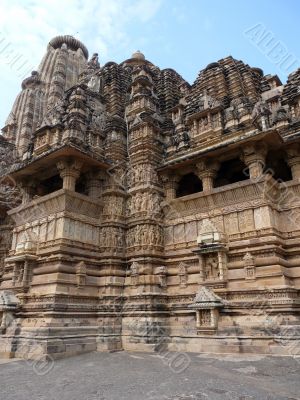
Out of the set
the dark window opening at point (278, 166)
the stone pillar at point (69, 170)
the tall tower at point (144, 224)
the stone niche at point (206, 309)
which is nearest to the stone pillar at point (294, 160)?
the dark window opening at point (278, 166)

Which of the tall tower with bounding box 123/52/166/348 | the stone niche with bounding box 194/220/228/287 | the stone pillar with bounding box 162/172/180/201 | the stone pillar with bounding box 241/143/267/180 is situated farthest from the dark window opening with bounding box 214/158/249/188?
the stone niche with bounding box 194/220/228/287

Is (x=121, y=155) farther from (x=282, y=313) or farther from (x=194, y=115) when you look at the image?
(x=282, y=313)

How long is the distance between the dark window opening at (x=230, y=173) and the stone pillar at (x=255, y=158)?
2.32m

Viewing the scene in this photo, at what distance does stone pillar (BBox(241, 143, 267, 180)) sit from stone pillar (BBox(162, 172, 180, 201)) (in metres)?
3.89

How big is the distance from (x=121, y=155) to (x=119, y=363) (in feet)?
36.0

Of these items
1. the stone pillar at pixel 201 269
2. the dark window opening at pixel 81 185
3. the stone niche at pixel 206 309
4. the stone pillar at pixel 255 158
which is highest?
the dark window opening at pixel 81 185

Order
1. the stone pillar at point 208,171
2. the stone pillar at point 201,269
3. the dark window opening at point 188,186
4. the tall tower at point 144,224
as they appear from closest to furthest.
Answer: the stone pillar at point 201,269, the tall tower at point 144,224, the stone pillar at point 208,171, the dark window opening at point 188,186

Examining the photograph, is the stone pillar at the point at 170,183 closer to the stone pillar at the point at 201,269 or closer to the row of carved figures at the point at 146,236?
the row of carved figures at the point at 146,236

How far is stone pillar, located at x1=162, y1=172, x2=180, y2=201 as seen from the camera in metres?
16.6

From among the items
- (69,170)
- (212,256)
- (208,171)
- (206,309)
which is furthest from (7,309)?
(208,171)

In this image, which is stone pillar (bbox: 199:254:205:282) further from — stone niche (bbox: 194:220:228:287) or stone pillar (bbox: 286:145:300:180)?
stone pillar (bbox: 286:145:300:180)

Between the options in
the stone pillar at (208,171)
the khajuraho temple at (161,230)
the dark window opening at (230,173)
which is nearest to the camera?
the khajuraho temple at (161,230)

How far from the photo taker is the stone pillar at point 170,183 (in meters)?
16.6

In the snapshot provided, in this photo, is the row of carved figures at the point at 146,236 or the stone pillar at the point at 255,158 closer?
the stone pillar at the point at 255,158
